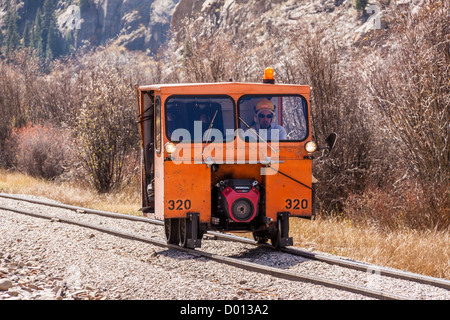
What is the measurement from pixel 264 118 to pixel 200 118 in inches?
37.3

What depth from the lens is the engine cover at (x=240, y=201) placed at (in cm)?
800

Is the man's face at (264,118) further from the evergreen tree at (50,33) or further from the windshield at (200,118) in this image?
the evergreen tree at (50,33)

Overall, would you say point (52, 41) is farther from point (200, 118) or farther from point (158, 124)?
point (200, 118)

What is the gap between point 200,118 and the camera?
8.35 m

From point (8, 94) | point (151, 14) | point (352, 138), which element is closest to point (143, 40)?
point (151, 14)

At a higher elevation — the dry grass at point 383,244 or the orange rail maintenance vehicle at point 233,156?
the orange rail maintenance vehicle at point 233,156

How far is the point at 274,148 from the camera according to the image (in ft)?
27.4

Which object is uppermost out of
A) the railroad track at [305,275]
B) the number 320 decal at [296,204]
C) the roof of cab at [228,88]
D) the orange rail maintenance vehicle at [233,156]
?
the roof of cab at [228,88]

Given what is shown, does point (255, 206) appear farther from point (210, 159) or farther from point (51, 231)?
point (51, 231)

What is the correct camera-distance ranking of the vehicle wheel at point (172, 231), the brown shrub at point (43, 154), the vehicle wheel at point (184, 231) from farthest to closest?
1. the brown shrub at point (43, 154)
2. the vehicle wheel at point (172, 231)
3. the vehicle wheel at point (184, 231)

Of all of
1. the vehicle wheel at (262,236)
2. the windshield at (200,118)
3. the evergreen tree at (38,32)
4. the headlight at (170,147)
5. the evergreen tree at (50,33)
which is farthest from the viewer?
the evergreen tree at (50,33)

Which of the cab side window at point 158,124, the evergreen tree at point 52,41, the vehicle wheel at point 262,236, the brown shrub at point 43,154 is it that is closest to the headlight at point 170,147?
the cab side window at point 158,124

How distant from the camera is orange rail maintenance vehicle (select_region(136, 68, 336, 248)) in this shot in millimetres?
8148
